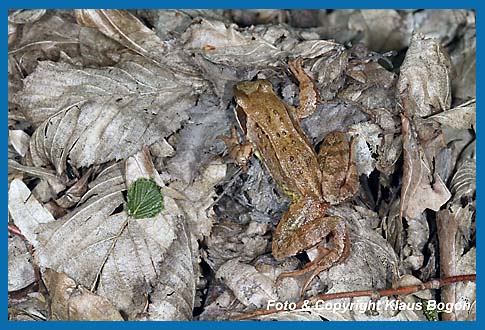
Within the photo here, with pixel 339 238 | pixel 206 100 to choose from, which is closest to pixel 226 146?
pixel 206 100

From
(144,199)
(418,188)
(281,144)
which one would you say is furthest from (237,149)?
(418,188)

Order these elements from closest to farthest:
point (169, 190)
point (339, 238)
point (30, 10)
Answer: point (339, 238) < point (169, 190) < point (30, 10)

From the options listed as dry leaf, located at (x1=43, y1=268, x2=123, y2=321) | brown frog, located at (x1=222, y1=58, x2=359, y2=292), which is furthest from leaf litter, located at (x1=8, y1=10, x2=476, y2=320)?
brown frog, located at (x1=222, y1=58, x2=359, y2=292)

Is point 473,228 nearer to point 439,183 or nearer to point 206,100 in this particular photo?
point 439,183

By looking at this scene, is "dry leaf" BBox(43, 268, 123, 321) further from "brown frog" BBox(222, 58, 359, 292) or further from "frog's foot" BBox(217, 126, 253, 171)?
"frog's foot" BBox(217, 126, 253, 171)

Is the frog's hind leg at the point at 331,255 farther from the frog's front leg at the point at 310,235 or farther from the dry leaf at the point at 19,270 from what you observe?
the dry leaf at the point at 19,270

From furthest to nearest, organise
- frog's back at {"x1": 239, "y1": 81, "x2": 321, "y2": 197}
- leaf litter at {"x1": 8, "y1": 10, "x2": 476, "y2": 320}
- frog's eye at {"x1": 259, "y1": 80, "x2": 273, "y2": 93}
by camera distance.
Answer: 1. frog's eye at {"x1": 259, "y1": 80, "x2": 273, "y2": 93}
2. frog's back at {"x1": 239, "y1": 81, "x2": 321, "y2": 197}
3. leaf litter at {"x1": 8, "y1": 10, "x2": 476, "y2": 320}

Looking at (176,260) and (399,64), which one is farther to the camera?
(399,64)
